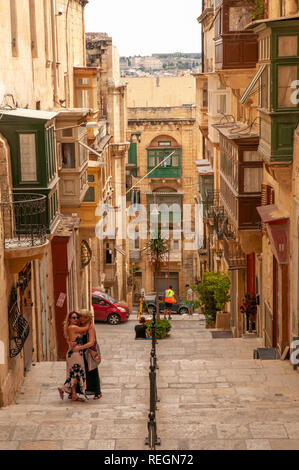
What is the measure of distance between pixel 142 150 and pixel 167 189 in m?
3.15

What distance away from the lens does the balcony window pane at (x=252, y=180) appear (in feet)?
59.1

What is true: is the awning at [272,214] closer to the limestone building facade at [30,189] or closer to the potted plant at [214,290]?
the limestone building facade at [30,189]

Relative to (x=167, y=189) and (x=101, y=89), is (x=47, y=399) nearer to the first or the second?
(x=101, y=89)

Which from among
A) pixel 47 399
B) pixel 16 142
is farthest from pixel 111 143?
pixel 47 399

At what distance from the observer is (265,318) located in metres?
17.2

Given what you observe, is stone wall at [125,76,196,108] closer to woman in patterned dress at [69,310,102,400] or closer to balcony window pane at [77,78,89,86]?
balcony window pane at [77,78,89,86]

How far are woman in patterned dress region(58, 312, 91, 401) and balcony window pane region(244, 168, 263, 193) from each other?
859 cm

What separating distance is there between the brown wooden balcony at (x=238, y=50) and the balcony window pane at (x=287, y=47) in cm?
667

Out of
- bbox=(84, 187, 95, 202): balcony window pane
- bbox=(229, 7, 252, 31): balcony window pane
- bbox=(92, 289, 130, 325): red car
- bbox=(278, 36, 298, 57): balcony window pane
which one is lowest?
bbox=(92, 289, 130, 325): red car

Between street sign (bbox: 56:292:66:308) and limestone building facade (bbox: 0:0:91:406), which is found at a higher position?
limestone building facade (bbox: 0:0:91:406)

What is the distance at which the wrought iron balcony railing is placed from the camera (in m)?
12.1

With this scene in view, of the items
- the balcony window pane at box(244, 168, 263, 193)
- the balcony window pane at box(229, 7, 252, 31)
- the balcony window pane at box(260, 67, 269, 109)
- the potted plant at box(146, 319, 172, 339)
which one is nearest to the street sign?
the potted plant at box(146, 319, 172, 339)

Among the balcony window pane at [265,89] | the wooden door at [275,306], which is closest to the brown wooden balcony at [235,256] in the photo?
the wooden door at [275,306]

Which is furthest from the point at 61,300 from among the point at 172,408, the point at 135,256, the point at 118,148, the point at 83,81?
the point at 135,256
